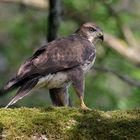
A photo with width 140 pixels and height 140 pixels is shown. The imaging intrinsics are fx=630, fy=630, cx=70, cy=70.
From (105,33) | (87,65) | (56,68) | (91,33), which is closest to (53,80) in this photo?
(56,68)

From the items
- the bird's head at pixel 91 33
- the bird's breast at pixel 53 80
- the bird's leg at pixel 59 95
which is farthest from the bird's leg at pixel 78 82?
the bird's head at pixel 91 33

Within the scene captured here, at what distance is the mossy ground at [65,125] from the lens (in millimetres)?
5121

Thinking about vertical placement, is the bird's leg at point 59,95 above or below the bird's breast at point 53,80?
below

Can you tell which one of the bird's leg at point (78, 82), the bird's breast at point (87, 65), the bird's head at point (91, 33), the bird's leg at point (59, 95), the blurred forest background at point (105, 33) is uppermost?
the bird's head at point (91, 33)

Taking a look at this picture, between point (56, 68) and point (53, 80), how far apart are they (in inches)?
6.3

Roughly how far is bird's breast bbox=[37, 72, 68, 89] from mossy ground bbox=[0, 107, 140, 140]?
167 cm

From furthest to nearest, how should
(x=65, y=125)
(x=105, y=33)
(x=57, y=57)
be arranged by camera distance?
(x=105, y=33) < (x=57, y=57) < (x=65, y=125)

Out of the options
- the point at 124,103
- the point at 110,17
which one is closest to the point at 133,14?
the point at 110,17

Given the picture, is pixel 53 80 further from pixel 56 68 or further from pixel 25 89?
pixel 25 89

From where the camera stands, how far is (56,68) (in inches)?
286

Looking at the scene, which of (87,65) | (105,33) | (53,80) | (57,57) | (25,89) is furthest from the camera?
(105,33)

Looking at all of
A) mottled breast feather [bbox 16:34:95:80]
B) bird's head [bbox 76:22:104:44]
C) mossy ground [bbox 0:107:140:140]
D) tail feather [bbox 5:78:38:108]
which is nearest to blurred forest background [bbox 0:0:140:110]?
bird's head [bbox 76:22:104:44]

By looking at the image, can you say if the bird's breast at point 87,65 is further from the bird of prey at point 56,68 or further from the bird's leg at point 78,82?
the bird's leg at point 78,82

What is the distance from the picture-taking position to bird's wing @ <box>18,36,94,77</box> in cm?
702
